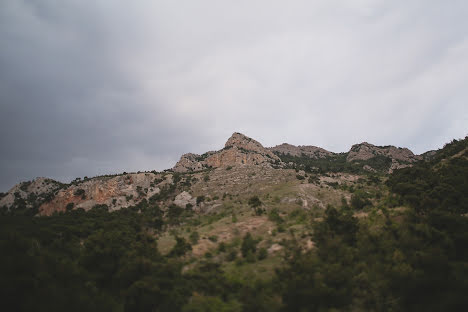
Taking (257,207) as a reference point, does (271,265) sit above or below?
below

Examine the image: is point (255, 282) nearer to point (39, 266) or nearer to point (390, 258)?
point (390, 258)

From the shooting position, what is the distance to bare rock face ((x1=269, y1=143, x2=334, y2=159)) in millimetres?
173875

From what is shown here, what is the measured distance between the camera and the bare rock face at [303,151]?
174 metres

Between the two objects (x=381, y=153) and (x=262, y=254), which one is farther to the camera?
(x=381, y=153)

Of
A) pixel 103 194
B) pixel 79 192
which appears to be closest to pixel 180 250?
pixel 103 194

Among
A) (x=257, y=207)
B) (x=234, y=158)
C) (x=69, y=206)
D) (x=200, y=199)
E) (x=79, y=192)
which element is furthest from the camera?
(x=234, y=158)

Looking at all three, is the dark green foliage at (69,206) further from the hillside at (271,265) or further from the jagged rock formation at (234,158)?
the jagged rock formation at (234,158)

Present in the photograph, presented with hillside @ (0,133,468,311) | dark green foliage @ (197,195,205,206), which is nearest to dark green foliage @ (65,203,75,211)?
hillside @ (0,133,468,311)

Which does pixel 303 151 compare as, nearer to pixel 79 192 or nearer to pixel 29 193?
pixel 79 192

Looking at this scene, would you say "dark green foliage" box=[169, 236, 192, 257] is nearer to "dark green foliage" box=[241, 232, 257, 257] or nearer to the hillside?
the hillside

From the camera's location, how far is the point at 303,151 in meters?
186

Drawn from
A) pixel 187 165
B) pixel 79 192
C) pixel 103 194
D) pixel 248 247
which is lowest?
pixel 248 247

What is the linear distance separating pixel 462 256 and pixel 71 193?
8380 centimetres

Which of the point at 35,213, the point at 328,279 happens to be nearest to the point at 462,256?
the point at 328,279
